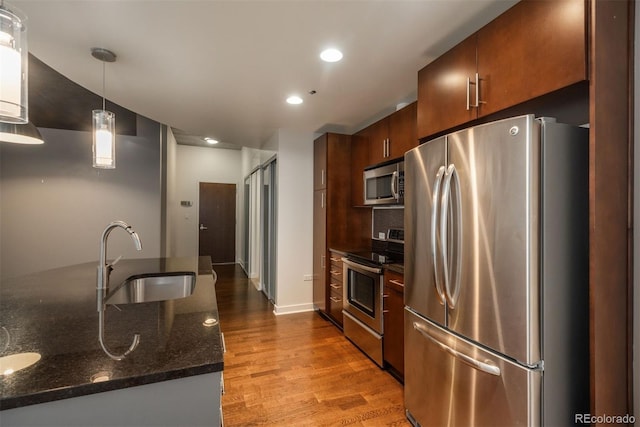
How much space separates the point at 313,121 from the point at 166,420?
3227 millimetres

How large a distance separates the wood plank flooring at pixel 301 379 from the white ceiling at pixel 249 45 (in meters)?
2.41

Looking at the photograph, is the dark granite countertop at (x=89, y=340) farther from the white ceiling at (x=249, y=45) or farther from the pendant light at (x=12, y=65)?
the white ceiling at (x=249, y=45)

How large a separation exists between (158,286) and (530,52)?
8.26 feet

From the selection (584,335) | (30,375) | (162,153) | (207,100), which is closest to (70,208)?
(162,153)

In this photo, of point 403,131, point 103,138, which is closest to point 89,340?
point 103,138

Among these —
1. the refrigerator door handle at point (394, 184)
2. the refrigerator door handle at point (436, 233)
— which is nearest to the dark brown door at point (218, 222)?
the refrigerator door handle at point (394, 184)

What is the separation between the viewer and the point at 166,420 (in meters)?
0.86

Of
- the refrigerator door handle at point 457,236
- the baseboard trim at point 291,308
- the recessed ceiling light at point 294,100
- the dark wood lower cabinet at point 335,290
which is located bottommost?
the baseboard trim at point 291,308

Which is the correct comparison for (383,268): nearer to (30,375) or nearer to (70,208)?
(30,375)

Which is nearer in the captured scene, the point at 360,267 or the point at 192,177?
the point at 360,267

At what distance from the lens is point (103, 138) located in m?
2.13

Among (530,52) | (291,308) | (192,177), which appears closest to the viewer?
(530,52)

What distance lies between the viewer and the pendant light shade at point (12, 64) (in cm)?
102

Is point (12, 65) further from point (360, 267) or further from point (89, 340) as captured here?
point (360, 267)
